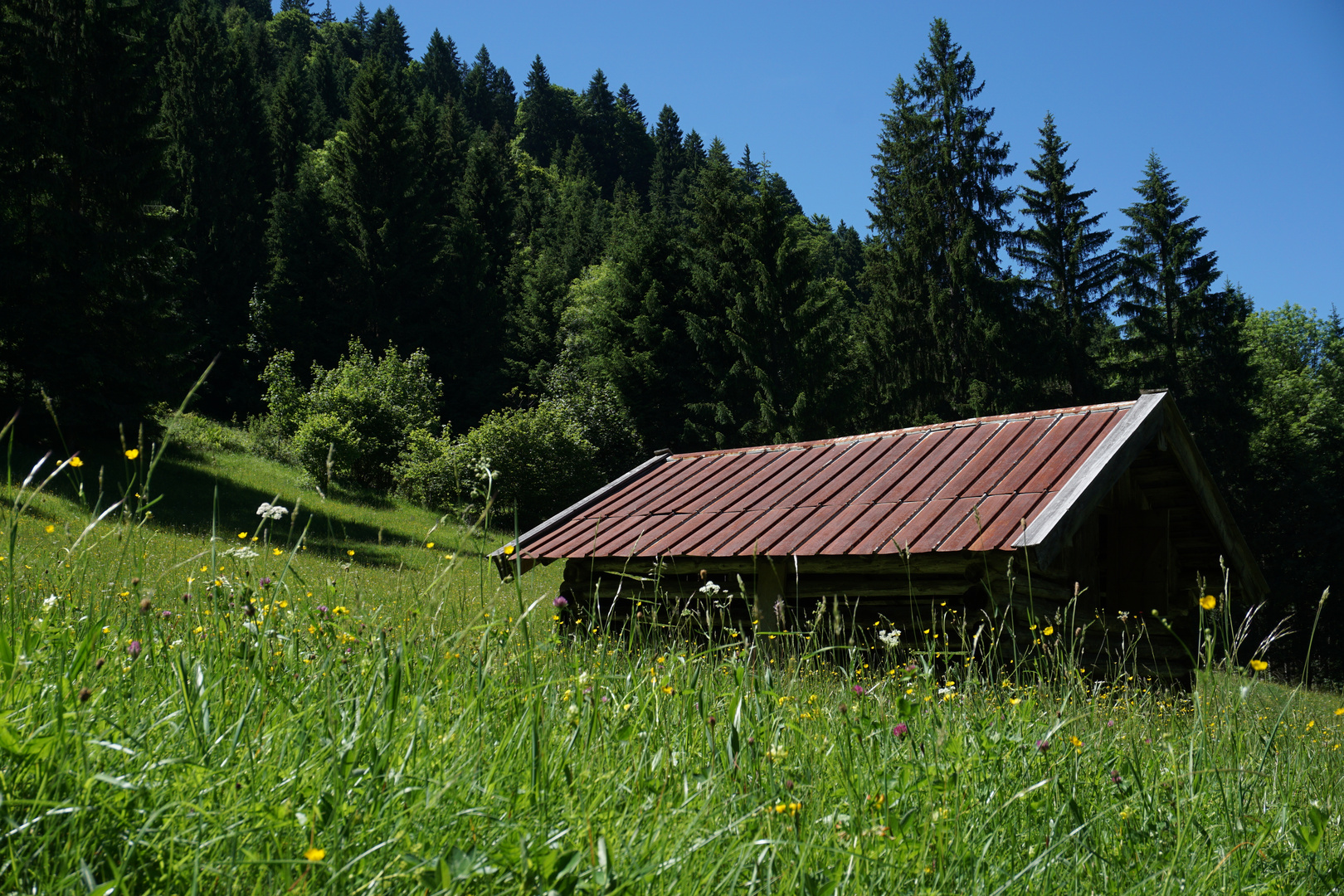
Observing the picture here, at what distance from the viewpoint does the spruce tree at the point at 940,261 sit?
102ft

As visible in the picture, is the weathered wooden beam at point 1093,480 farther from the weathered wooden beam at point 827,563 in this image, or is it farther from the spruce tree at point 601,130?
the spruce tree at point 601,130

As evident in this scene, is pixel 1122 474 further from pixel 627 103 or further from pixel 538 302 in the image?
pixel 627 103

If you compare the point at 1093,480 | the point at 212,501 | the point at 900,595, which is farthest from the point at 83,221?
the point at 1093,480

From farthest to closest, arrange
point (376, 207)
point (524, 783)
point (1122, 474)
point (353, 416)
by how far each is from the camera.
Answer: point (376, 207)
point (353, 416)
point (1122, 474)
point (524, 783)

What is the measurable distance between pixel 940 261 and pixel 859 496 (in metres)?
26.6

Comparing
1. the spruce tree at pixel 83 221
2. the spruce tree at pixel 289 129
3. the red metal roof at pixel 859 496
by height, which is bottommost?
the red metal roof at pixel 859 496

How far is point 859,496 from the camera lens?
318 inches

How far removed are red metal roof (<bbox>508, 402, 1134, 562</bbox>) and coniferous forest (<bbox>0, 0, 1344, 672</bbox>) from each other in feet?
37.0

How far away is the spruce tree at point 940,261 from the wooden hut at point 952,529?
2221 centimetres

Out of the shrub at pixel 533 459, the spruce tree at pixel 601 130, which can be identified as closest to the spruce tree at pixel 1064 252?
the shrub at pixel 533 459

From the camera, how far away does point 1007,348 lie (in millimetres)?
30281

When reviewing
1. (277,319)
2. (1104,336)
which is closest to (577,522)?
(1104,336)

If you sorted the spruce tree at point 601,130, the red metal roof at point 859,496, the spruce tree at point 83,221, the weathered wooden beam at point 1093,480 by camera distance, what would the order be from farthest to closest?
the spruce tree at point 601,130, the spruce tree at point 83,221, the red metal roof at point 859,496, the weathered wooden beam at point 1093,480

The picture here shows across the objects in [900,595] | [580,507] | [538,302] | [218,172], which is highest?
[218,172]
